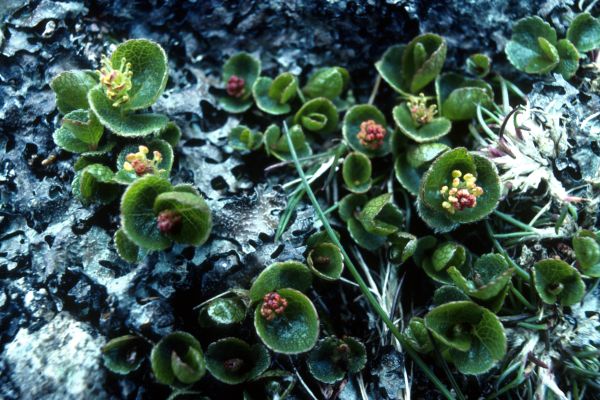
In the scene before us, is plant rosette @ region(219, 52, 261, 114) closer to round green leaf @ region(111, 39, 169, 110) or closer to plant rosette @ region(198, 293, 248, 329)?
round green leaf @ region(111, 39, 169, 110)

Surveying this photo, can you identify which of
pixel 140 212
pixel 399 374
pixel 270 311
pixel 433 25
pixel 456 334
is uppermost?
pixel 433 25

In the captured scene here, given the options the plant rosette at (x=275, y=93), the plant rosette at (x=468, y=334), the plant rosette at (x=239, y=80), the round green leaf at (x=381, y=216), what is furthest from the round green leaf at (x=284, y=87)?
the plant rosette at (x=468, y=334)

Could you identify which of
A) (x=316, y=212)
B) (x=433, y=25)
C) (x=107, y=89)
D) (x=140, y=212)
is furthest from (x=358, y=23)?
(x=140, y=212)

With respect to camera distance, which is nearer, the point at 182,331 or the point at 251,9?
the point at 182,331

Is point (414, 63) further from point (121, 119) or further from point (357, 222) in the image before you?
point (121, 119)

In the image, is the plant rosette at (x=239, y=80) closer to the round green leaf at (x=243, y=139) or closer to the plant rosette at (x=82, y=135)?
the round green leaf at (x=243, y=139)

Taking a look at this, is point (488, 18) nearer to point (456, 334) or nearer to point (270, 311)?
point (456, 334)

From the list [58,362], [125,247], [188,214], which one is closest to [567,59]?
[188,214]
